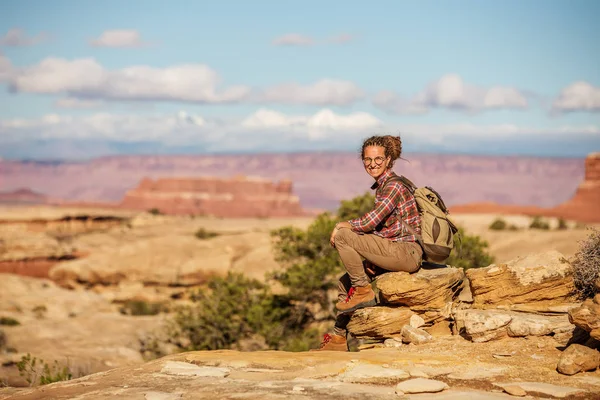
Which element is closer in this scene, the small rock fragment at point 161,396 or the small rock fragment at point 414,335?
the small rock fragment at point 161,396

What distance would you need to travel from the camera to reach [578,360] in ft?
22.9

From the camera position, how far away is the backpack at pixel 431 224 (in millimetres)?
8781

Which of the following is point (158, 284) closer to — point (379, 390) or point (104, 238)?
point (104, 238)

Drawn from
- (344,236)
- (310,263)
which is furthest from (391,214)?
(310,263)

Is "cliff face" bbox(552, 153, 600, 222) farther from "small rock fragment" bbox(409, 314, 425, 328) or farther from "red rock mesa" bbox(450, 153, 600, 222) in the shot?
"small rock fragment" bbox(409, 314, 425, 328)

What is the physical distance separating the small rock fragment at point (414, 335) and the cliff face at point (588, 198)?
88574 millimetres

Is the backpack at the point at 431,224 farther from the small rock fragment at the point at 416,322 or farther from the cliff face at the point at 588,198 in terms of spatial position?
the cliff face at the point at 588,198

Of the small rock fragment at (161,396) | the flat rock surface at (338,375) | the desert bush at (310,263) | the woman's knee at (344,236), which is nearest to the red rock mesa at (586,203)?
the desert bush at (310,263)

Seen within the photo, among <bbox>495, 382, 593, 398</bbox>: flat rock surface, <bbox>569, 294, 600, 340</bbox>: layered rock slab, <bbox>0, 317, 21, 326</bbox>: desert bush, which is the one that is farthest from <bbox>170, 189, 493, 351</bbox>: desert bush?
<bbox>495, 382, 593, 398</bbox>: flat rock surface

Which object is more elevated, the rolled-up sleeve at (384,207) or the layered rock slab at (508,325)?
the rolled-up sleeve at (384,207)

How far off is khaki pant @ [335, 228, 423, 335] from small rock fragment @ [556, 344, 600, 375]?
2.37m

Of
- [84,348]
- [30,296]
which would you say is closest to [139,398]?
[84,348]

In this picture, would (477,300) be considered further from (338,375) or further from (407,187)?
(338,375)

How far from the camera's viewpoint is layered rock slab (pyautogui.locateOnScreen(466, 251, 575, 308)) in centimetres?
900
